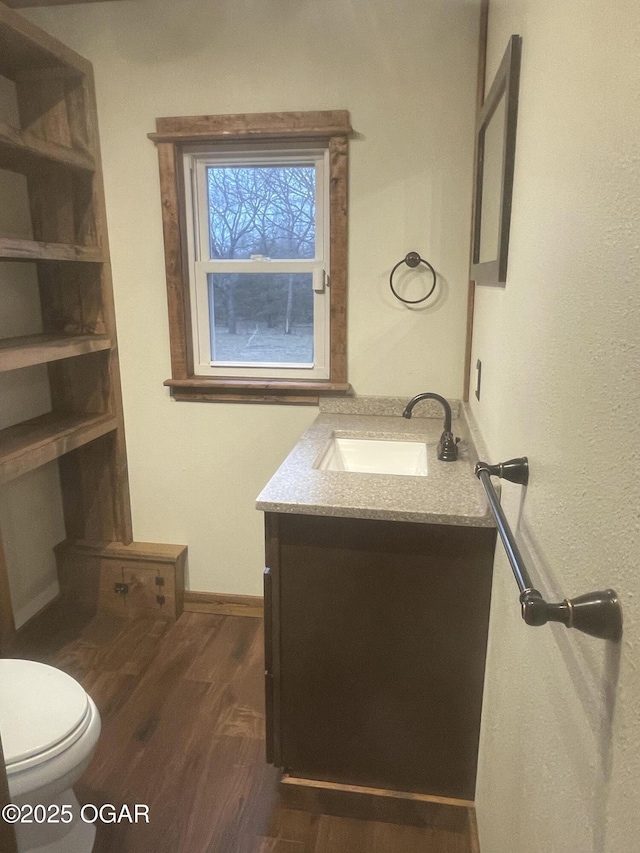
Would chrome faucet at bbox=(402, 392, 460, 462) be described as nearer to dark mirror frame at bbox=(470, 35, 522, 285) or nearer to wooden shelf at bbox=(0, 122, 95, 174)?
dark mirror frame at bbox=(470, 35, 522, 285)

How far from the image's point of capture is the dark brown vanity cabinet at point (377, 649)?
1479mm

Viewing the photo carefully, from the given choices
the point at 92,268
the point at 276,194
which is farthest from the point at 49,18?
the point at 276,194

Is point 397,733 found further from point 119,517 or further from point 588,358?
point 119,517

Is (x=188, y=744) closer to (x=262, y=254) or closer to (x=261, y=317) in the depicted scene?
(x=261, y=317)

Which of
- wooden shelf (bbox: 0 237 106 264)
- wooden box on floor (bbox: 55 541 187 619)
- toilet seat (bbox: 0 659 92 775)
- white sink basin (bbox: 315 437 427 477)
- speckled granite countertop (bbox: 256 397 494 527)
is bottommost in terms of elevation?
wooden box on floor (bbox: 55 541 187 619)

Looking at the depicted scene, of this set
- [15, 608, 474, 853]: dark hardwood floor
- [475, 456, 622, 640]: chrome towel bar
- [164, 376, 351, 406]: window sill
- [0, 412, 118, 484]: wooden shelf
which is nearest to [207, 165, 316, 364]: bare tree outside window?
[164, 376, 351, 406]: window sill

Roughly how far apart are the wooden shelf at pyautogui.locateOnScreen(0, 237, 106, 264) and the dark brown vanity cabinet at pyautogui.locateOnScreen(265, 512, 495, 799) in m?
1.16

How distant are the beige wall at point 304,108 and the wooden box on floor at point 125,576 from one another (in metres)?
0.47

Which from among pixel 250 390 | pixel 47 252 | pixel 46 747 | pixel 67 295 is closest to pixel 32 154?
pixel 47 252

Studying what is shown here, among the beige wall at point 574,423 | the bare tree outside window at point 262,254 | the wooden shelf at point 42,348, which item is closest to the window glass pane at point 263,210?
the bare tree outside window at point 262,254

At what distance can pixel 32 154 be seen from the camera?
196cm

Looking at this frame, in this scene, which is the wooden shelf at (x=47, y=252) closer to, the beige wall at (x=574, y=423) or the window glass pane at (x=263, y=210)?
the window glass pane at (x=263, y=210)

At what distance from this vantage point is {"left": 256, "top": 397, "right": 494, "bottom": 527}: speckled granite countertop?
4.68 feet

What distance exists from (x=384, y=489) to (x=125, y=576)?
59.9 inches
